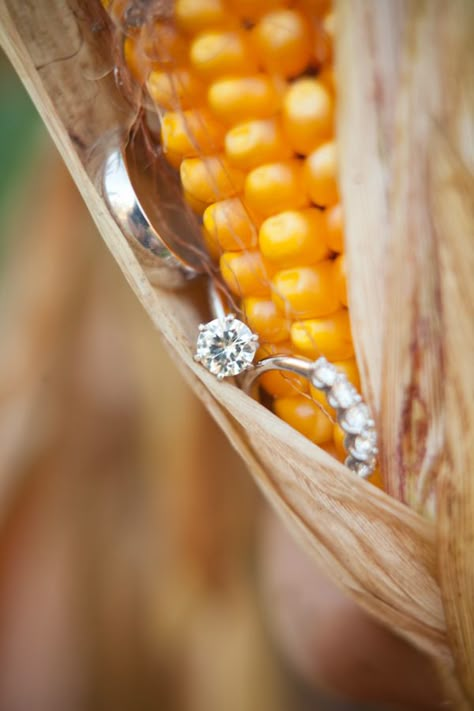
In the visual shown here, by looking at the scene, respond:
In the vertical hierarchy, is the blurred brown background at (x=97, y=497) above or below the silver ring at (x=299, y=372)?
below

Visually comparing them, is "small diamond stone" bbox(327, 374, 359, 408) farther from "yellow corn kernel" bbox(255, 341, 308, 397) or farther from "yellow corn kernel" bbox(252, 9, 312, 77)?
"yellow corn kernel" bbox(252, 9, 312, 77)

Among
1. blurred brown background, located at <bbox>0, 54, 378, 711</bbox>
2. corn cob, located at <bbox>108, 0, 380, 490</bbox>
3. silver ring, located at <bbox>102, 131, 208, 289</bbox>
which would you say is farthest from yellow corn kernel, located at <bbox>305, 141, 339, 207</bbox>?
blurred brown background, located at <bbox>0, 54, 378, 711</bbox>

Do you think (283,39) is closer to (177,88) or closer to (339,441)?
(177,88)

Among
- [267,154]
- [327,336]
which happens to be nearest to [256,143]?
[267,154]

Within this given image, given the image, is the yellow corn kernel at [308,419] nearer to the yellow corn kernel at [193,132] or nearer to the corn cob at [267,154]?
the corn cob at [267,154]

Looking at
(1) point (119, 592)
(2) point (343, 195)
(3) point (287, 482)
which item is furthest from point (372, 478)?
(1) point (119, 592)

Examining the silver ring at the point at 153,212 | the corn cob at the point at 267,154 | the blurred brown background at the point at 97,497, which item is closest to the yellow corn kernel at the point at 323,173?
the corn cob at the point at 267,154
